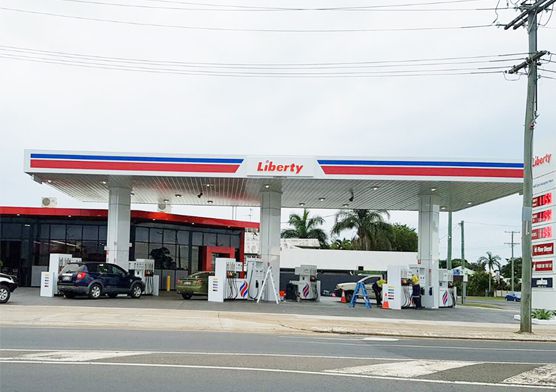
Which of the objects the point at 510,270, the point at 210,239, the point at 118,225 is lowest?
the point at 510,270

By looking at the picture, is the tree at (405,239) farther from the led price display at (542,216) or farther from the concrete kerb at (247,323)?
the concrete kerb at (247,323)

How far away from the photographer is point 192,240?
141ft

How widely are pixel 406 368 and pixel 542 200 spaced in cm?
1600

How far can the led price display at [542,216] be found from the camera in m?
24.2

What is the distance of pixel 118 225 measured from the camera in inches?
1260

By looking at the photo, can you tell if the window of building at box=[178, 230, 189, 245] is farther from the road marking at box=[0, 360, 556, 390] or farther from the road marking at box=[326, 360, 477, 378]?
the road marking at box=[0, 360, 556, 390]

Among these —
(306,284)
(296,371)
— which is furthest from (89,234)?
(296,371)

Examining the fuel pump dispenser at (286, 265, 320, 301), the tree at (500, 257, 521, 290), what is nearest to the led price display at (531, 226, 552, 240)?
the fuel pump dispenser at (286, 265, 320, 301)

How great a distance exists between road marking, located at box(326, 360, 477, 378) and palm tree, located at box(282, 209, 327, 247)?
56380 mm

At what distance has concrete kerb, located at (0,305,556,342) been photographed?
59.8 ft

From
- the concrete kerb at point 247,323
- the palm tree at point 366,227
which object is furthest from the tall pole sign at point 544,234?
the palm tree at point 366,227

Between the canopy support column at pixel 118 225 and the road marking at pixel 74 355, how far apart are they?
2025 cm

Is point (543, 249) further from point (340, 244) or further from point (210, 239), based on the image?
point (340, 244)

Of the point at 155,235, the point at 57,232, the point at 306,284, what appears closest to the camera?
the point at 306,284
